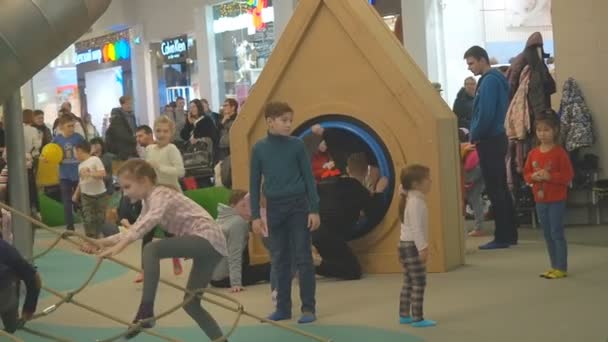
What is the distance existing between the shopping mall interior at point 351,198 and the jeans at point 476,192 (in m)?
0.03

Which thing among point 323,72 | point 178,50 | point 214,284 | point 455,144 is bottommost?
point 214,284

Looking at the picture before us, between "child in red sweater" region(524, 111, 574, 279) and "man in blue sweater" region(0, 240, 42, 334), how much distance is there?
3717 mm

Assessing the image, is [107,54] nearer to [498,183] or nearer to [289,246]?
[498,183]

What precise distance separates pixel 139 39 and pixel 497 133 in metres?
13.4

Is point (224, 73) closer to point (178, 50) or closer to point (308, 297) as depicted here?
point (178, 50)

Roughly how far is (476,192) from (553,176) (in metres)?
2.95

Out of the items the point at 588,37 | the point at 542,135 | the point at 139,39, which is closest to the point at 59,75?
A: the point at 139,39

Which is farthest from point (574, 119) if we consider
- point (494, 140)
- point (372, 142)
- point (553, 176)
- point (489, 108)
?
point (553, 176)

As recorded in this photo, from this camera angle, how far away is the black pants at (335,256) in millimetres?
7980

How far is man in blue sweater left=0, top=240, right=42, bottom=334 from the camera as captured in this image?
197 inches

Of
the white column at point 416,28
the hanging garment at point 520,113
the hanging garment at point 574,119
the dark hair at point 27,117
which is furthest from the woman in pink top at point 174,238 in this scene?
the dark hair at point 27,117

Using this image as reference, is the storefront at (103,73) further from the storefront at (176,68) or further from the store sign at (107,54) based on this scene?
the storefront at (176,68)

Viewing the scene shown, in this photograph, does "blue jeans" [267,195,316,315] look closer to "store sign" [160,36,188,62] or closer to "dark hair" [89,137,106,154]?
"dark hair" [89,137,106,154]

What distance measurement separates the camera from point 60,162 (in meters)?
13.3
